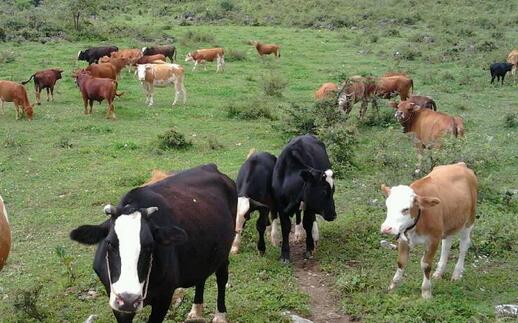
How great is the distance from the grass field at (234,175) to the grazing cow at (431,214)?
378 millimetres

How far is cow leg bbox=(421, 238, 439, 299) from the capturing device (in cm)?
693

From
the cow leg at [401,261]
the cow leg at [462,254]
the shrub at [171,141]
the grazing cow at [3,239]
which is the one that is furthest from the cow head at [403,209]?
the shrub at [171,141]

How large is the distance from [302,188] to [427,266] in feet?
6.80

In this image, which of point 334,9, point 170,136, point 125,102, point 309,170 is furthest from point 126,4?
point 309,170

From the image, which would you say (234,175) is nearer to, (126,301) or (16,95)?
(126,301)

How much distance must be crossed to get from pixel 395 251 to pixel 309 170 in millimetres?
1739

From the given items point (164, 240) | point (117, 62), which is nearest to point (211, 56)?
point (117, 62)

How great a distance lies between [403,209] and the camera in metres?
6.59

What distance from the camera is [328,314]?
272 inches

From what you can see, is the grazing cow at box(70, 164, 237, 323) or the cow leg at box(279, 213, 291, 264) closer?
the grazing cow at box(70, 164, 237, 323)

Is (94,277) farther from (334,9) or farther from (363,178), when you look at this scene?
(334,9)

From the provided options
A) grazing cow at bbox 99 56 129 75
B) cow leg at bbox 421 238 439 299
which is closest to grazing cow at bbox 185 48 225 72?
grazing cow at bbox 99 56 129 75

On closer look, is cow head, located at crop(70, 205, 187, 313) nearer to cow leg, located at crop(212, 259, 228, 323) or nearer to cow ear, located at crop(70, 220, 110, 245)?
cow ear, located at crop(70, 220, 110, 245)

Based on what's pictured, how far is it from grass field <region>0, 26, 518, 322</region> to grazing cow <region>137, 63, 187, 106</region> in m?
0.55
